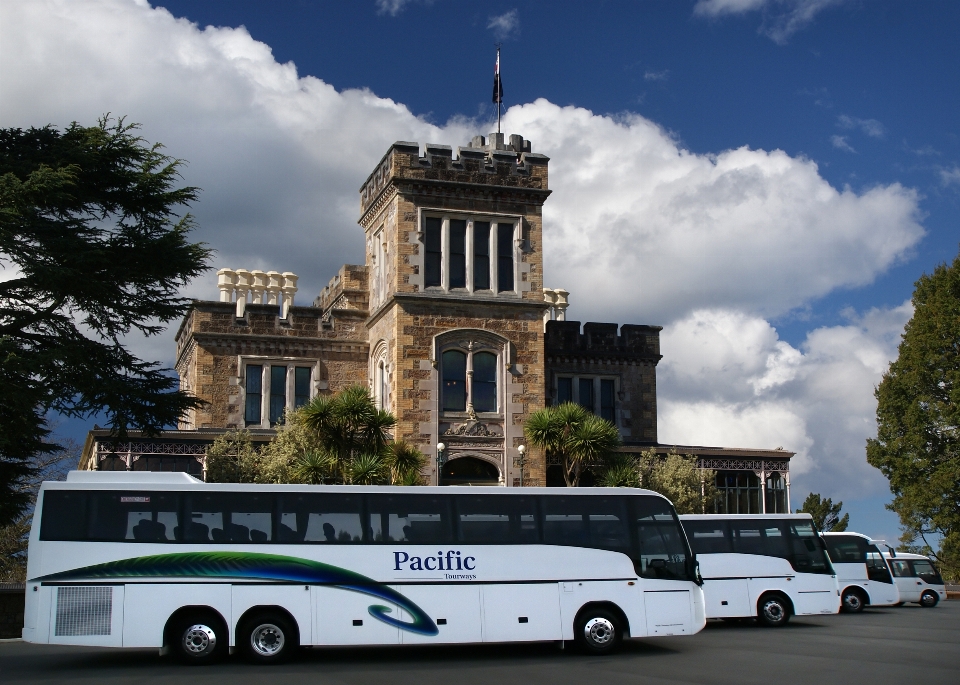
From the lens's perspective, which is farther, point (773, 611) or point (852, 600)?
point (852, 600)

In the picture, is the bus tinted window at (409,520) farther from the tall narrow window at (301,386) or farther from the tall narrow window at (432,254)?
the tall narrow window at (301,386)

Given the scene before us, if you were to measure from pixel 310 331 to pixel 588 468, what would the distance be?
10.9m

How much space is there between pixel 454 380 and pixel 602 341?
28.1 ft

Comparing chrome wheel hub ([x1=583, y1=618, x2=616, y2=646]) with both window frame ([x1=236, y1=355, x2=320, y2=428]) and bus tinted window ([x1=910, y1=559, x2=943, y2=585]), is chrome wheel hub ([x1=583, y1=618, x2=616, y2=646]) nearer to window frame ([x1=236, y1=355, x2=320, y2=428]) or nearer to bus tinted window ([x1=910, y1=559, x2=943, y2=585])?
bus tinted window ([x1=910, y1=559, x2=943, y2=585])

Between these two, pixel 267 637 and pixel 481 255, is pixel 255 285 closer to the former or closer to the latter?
pixel 481 255

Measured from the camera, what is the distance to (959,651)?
18203 millimetres

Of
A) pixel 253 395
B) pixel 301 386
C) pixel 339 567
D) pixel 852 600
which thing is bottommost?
pixel 852 600

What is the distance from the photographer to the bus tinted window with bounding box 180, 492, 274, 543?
17141 millimetres

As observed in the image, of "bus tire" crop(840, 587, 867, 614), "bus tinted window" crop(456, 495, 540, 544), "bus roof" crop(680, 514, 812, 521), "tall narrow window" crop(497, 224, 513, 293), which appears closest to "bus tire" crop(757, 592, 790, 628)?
"bus roof" crop(680, 514, 812, 521)

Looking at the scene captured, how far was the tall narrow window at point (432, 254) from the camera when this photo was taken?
34719 mm

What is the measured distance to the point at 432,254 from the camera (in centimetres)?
3488

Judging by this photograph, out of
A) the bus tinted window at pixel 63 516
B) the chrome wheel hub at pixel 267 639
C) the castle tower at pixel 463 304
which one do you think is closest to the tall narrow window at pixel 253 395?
the castle tower at pixel 463 304

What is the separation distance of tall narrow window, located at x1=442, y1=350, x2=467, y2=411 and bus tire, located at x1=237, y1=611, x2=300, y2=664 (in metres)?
17.2

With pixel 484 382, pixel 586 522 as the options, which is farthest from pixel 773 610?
pixel 484 382
